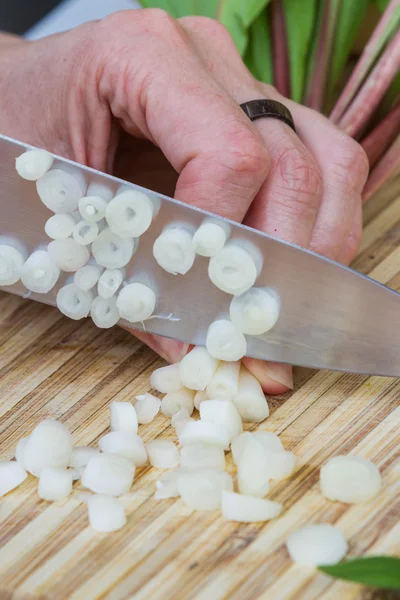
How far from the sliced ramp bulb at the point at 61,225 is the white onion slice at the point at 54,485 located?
262mm

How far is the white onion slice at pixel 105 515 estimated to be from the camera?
798mm

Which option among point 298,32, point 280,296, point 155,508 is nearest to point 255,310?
point 280,296

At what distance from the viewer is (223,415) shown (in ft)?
2.91

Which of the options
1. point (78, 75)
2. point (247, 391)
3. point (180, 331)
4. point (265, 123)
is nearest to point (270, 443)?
point (247, 391)

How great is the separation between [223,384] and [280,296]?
12 centimetres

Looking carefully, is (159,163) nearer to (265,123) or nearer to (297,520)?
(265,123)

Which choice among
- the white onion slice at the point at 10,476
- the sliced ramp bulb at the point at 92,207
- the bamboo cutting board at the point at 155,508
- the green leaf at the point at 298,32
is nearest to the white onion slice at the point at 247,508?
the bamboo cutting board at the point at 155,508

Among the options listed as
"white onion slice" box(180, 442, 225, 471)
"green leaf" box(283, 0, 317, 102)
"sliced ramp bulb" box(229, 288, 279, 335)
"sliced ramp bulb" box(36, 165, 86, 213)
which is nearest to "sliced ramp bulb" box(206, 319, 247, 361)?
"sliced ramp bulb" box(229, 288, 279, 335)

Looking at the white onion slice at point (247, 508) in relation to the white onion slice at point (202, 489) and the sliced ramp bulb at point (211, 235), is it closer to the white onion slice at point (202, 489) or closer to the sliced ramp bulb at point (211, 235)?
the white onion slice at point (202, 489)

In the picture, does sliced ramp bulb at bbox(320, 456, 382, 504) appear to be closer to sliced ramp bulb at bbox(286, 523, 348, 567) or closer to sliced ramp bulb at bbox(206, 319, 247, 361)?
sliced ramp bulb at bbox(286, 523, 348, 567)

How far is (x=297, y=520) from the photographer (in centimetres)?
80

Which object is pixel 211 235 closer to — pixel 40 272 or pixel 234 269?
pixel 234 269

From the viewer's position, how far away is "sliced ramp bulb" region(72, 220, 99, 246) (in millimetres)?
896

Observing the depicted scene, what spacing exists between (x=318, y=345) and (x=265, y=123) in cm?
30
